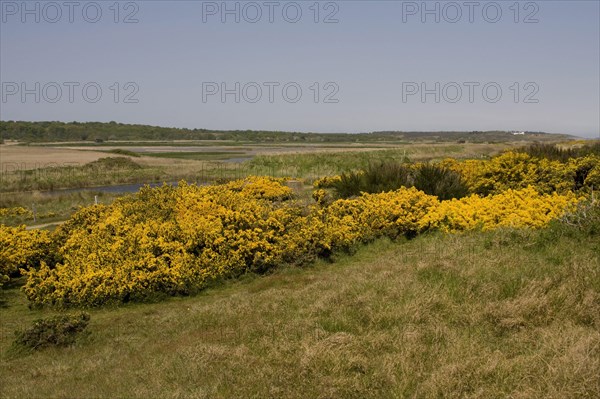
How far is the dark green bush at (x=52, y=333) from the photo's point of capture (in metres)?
6.58

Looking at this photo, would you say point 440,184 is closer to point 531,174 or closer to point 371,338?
point 531,174

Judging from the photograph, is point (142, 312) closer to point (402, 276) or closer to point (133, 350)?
point (133, 350)

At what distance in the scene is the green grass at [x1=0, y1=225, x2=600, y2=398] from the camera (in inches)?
172

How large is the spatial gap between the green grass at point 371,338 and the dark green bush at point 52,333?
0.59ft

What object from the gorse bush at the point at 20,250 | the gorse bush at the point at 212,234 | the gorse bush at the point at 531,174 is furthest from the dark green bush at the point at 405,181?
the gorse bush at the point at 20,250

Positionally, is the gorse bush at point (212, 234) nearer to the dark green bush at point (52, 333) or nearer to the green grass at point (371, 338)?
the green grass at point (371, 338)

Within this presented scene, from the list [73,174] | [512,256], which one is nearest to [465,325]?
[512,256]

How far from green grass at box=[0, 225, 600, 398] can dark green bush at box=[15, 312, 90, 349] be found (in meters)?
0.18

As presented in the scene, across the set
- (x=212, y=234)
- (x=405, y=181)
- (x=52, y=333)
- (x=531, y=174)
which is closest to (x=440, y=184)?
(x=405, y=181)

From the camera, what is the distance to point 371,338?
5.31m

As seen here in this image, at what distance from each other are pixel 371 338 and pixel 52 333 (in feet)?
13.5

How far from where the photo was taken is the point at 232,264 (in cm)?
1005

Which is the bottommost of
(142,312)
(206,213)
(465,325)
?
(142,312)

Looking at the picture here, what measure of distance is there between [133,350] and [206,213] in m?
6.18
